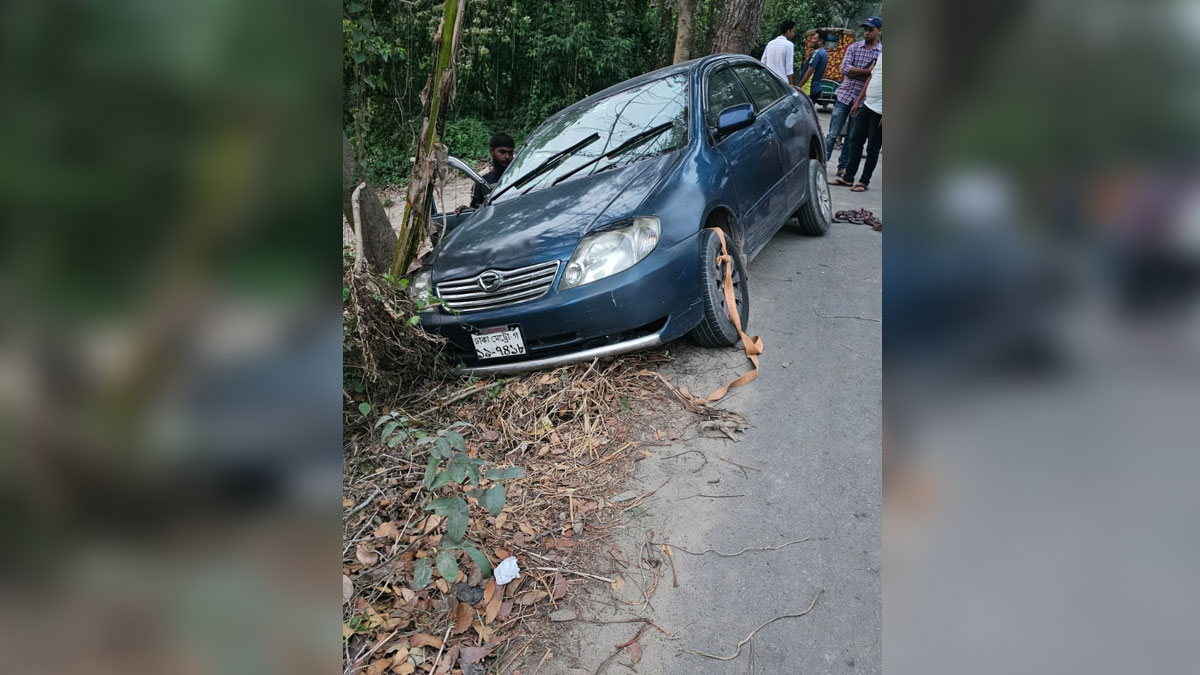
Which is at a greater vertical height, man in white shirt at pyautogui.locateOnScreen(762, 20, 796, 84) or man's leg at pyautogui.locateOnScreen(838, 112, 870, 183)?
man in white shirt at pyautogui.locateOnScreen(762, 20, 796, 84)

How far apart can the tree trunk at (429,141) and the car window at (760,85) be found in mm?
2588

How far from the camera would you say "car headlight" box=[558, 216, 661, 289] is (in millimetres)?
3674

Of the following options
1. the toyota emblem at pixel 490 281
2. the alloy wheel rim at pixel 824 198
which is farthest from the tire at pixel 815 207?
the toyota emblem at pixel 490 281

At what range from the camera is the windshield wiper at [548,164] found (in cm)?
466

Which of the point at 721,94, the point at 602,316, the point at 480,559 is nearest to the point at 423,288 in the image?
the point at 602,316

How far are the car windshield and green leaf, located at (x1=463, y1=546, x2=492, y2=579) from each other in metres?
2.55

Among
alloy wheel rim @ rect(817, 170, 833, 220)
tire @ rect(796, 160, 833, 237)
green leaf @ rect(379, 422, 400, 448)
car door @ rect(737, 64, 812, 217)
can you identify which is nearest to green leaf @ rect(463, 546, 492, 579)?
green leaf @ rect(379, 422, 400, 448)

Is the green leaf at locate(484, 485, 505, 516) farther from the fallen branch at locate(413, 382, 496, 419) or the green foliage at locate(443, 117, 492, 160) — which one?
the green foliage at locate(443, 117, 492, 160)

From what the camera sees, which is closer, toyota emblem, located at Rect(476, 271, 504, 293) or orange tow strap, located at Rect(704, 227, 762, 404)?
toyota emblem, located at Rect(476, 271, 504, 293)
